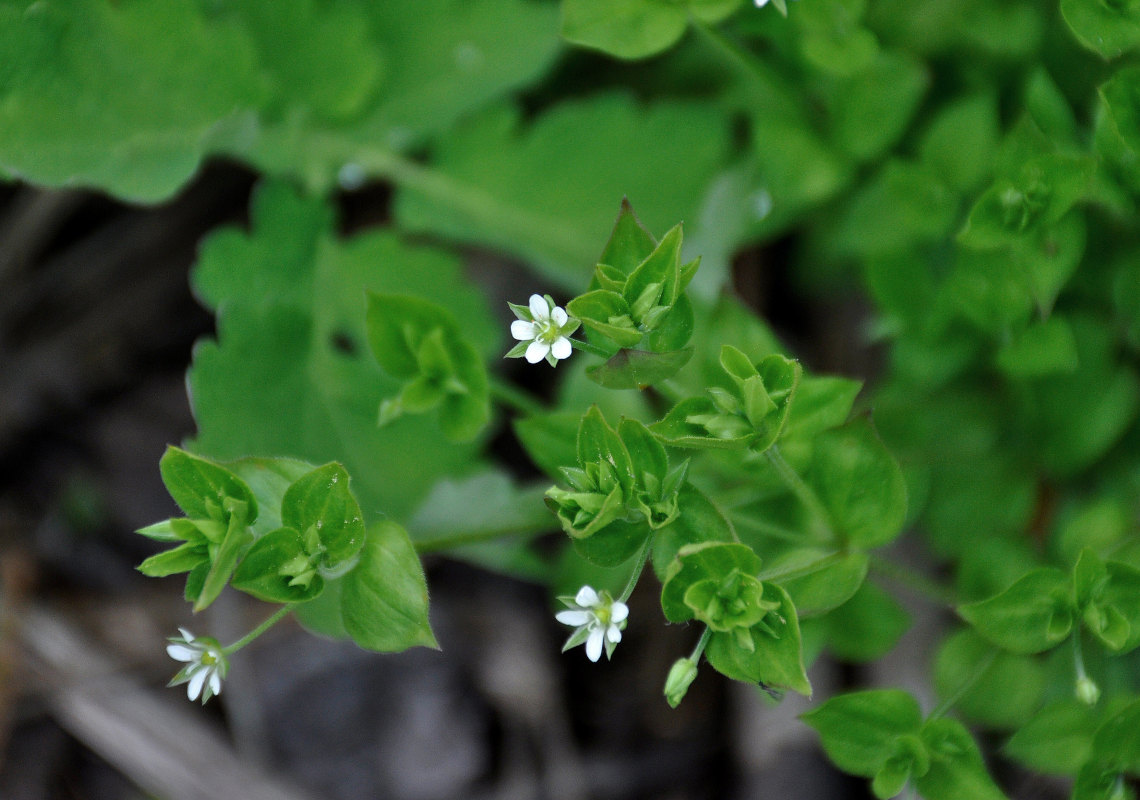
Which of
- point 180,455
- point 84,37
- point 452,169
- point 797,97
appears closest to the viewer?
point 180,455

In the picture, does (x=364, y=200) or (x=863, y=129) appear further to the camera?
(x=364, y=200)

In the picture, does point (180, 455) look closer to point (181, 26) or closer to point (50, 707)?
point (181, 26)

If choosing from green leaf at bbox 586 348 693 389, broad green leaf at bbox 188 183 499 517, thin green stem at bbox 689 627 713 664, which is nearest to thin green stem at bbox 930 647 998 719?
thin green stem at bbox 689 627 713 664

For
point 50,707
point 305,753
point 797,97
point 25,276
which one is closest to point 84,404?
point 25,276

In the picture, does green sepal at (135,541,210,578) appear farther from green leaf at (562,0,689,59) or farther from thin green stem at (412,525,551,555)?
green leaf at (562,0,689,59)

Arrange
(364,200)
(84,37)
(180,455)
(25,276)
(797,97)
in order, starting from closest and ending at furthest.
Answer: (180,455)
(84,37)
(797,97)
(25,276)
(364,200)

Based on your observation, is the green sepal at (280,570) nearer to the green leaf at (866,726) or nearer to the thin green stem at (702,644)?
the thin green stem at (702,644)
